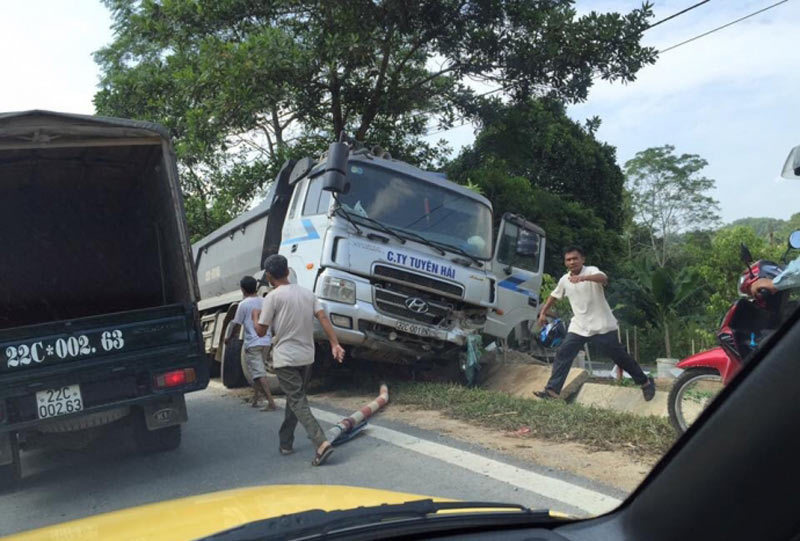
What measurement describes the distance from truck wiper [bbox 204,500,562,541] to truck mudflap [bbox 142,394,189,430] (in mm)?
3989

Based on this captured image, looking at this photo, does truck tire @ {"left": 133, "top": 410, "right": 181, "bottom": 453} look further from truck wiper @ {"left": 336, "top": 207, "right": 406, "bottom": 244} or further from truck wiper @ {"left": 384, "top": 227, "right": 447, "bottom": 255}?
truck wiper @ {"left": 384, "top": 227, "right": 447, "bottom": 255}

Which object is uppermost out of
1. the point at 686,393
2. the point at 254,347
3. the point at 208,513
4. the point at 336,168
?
the point at 336,168

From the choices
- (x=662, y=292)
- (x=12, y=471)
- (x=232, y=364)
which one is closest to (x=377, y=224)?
(x=232, y=364)

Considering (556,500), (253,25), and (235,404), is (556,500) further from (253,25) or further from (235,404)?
(253,25)

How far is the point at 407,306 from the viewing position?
8391 mm

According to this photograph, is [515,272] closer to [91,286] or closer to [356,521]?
[91,286]

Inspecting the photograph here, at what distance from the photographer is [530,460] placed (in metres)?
5.41

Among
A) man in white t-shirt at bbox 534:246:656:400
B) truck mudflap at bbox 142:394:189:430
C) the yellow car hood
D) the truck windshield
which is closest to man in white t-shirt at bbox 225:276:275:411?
the truck windshield

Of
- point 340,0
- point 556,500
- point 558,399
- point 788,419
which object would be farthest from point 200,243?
point 788,419

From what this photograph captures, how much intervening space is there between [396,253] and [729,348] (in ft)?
13.3

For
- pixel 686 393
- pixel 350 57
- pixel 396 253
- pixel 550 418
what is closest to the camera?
pixel 686 393

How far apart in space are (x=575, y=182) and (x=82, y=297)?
17095mm

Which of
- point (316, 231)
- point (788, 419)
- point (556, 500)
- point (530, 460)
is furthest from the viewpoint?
point (316, 231)

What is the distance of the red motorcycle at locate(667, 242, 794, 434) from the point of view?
3715mm
